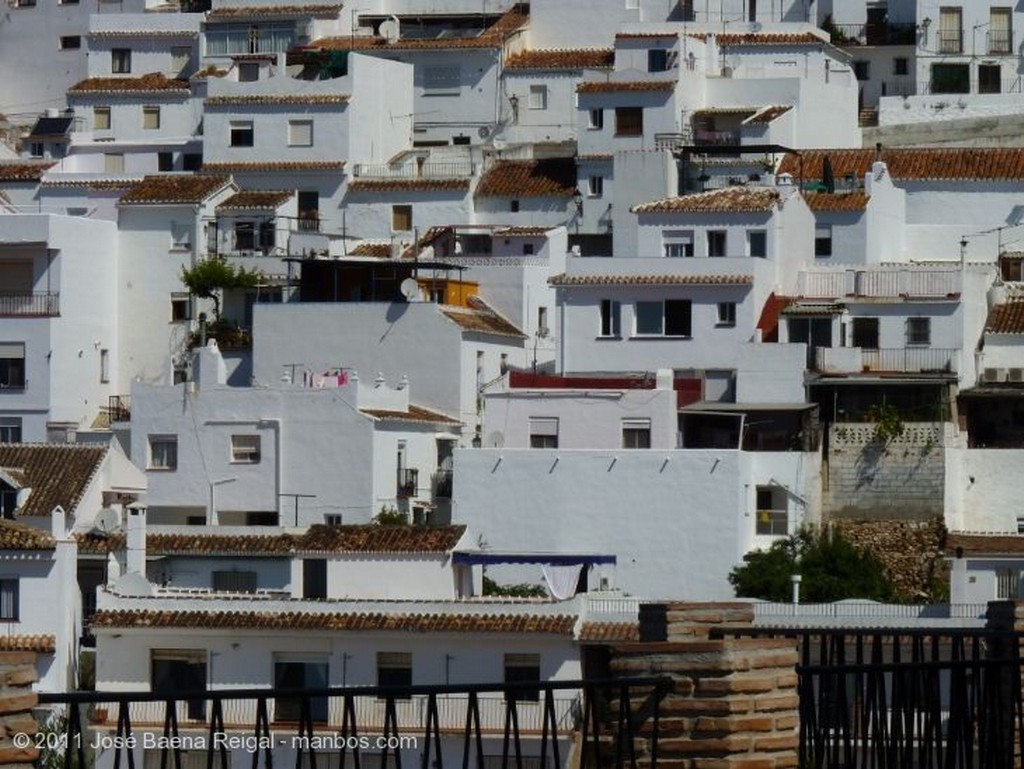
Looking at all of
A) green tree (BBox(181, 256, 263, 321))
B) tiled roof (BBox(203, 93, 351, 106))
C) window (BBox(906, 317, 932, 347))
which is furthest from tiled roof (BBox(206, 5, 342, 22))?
window (BBox(906, 317, 932, 347))

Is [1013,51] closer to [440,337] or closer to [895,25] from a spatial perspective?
[895,25]

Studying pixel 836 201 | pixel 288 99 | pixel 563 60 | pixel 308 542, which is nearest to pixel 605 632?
pixel 308 542

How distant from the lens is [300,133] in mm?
66062

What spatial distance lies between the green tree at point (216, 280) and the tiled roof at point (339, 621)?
18.0m

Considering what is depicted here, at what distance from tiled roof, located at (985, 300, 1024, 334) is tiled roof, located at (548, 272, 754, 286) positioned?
14.3ft

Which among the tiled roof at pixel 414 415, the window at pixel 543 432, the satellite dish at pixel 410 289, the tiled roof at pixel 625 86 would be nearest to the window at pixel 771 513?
the window at pixel 543 432

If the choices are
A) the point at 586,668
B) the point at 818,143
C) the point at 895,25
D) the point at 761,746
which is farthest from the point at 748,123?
the point at 761,746

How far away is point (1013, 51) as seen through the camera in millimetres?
69375

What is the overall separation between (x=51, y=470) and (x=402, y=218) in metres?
15.7

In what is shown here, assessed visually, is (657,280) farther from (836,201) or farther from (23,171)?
(23,171)

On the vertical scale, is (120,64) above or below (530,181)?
above

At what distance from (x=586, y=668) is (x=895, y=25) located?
31.8 meters

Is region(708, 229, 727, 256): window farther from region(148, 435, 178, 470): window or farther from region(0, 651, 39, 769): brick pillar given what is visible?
region(0, 651, 39, 769): brick pillar

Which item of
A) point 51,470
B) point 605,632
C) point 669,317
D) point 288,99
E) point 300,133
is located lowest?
point 605,632
